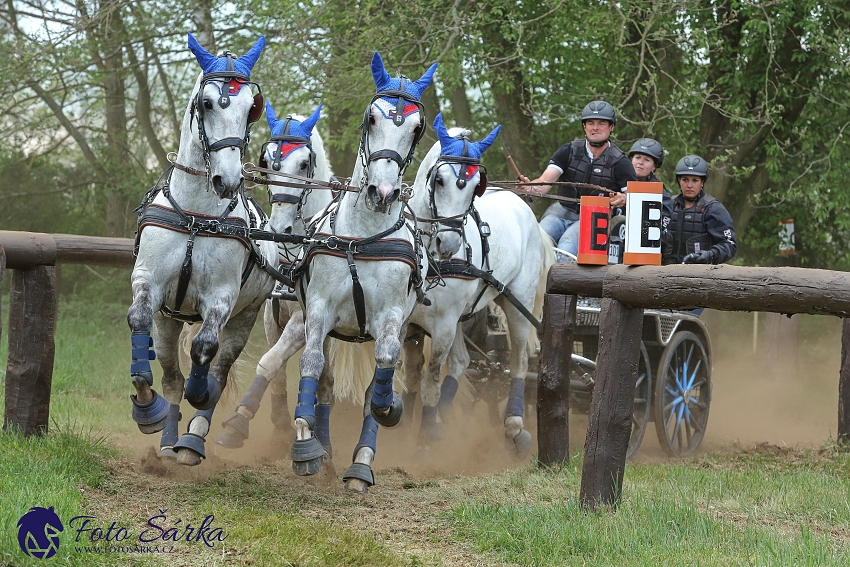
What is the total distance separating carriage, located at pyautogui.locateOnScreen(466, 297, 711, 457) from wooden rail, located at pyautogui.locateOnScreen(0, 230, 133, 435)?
303 centimetres

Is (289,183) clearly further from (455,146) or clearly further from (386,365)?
(386,365)

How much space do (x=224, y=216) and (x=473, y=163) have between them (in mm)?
1780

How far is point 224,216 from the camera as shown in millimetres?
4918

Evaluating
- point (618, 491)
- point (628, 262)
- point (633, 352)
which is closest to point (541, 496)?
point (618, 491)

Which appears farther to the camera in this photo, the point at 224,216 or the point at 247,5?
the point at 247,5

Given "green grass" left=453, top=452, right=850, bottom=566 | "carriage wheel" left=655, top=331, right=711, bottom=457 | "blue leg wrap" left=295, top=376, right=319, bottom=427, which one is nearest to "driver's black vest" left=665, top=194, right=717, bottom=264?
"carriage wheel" left=655, top=331, right=711, bottom=457

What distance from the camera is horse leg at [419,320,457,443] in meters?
6.26

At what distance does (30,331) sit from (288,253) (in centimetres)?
158

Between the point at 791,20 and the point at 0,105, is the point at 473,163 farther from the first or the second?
the point at 0,105

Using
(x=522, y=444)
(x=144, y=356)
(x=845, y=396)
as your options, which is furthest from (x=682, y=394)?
(x=144, y=356)

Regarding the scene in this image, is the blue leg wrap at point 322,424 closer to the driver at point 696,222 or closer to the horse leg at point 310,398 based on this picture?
the horse leg at point 310,398

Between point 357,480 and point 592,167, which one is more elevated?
point 592,167

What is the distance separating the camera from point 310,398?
4.71 meters

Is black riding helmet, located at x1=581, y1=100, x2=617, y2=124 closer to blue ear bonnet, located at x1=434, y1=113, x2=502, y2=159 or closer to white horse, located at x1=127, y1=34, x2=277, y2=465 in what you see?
blue ear bonnet, located at x1=434, y1=113, x2=502, y2=159
